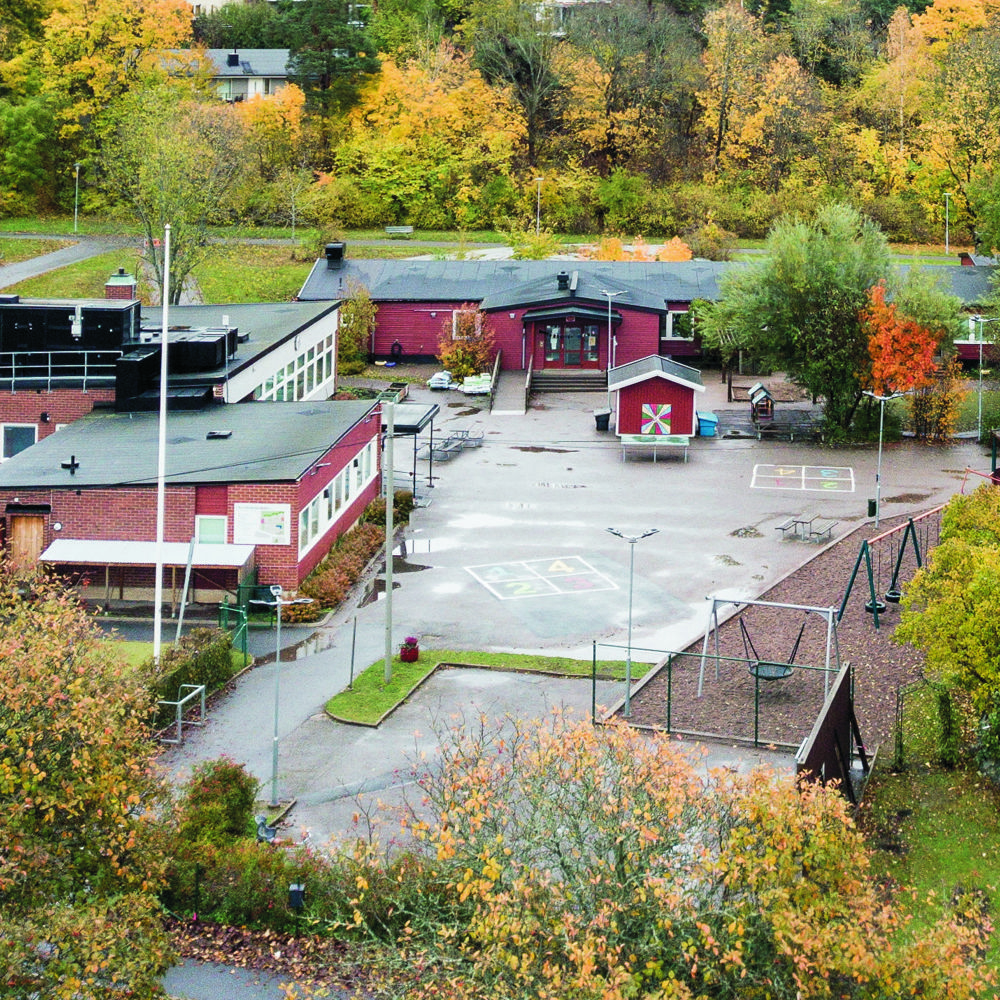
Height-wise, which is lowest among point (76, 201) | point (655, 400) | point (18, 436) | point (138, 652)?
point (138, 652)

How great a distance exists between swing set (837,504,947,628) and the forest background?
42.9 meters

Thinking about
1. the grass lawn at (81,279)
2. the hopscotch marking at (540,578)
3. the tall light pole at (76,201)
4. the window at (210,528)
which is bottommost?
the hopscotch marking at (540,578)

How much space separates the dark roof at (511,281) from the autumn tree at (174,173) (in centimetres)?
546

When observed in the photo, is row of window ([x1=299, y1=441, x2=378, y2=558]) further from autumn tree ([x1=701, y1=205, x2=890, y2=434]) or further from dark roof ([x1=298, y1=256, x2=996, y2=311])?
dark roof ([x1=298, y1=256, x2=996, y2=311])

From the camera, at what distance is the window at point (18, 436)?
39875mm

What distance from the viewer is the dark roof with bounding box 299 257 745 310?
6156 centimetres

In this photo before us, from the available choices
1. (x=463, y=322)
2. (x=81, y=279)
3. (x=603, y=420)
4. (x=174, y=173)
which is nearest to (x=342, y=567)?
(x=603, y=420)

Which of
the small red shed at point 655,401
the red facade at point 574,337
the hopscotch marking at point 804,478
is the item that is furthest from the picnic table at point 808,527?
the red facade at point 574,337

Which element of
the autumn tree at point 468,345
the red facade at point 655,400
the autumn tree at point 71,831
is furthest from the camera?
the autumn tree at point 468,345

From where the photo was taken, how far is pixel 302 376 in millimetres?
50219

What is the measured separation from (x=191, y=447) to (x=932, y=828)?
782 inches

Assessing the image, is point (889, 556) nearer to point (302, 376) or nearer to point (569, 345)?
point (302, 376)

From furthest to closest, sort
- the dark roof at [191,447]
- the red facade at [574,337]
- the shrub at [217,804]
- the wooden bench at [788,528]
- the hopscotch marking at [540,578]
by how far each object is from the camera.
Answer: the red facade at [574,337] < the wooden bench at [788,528] < the hopscotch marking at [540,578] < the dark roof at [191,447] < the shrub at [217,804]

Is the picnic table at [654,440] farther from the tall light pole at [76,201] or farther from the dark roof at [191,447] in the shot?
the tall light pole at [76,201]
